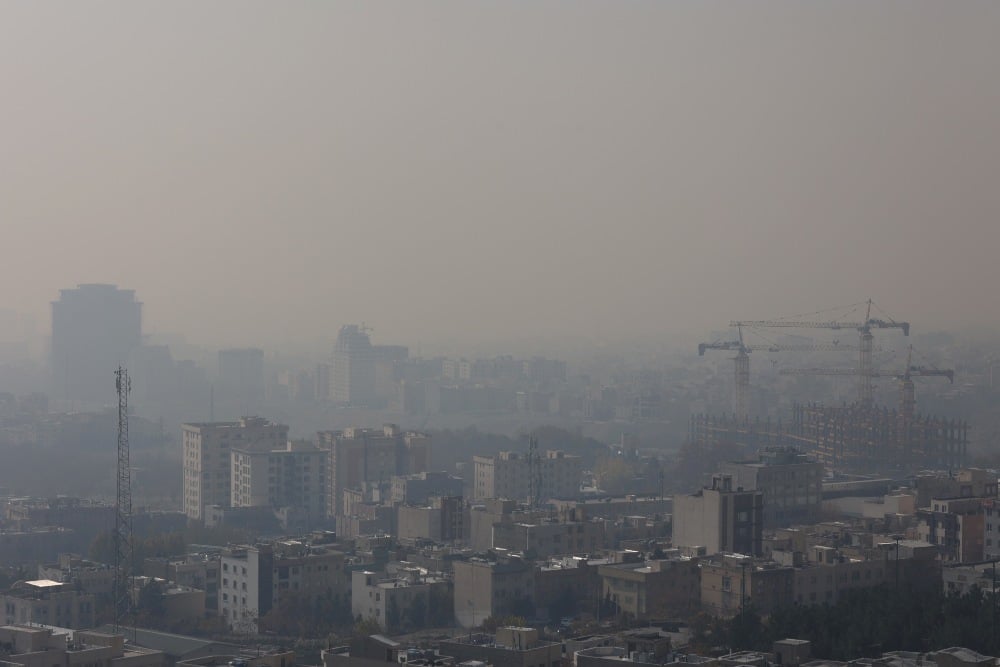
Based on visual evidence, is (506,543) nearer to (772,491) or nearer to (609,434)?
(772,491)

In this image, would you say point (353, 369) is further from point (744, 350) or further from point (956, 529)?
point (956, 529)

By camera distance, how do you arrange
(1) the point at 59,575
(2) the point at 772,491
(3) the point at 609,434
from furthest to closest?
1. (3) the point at 609,434
2. (2) the point at 772,491
3. (1) the point at 59,575

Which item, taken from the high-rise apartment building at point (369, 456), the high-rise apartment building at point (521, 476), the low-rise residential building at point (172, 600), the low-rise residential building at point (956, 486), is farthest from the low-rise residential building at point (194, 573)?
the high-rise apartment building at point (521, 476)

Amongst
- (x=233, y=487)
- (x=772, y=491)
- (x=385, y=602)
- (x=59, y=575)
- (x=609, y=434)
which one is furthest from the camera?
(x=609, y=434)

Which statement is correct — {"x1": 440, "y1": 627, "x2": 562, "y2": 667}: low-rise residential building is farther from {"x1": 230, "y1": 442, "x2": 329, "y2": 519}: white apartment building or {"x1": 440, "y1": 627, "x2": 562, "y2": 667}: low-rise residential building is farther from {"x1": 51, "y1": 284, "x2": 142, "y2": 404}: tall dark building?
{"x1": 51, "y1": 284, "x2": 142, "y2": 404}: tall dark building

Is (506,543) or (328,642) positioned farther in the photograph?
(506,543)

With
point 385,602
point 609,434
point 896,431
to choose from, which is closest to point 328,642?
point 385,602
